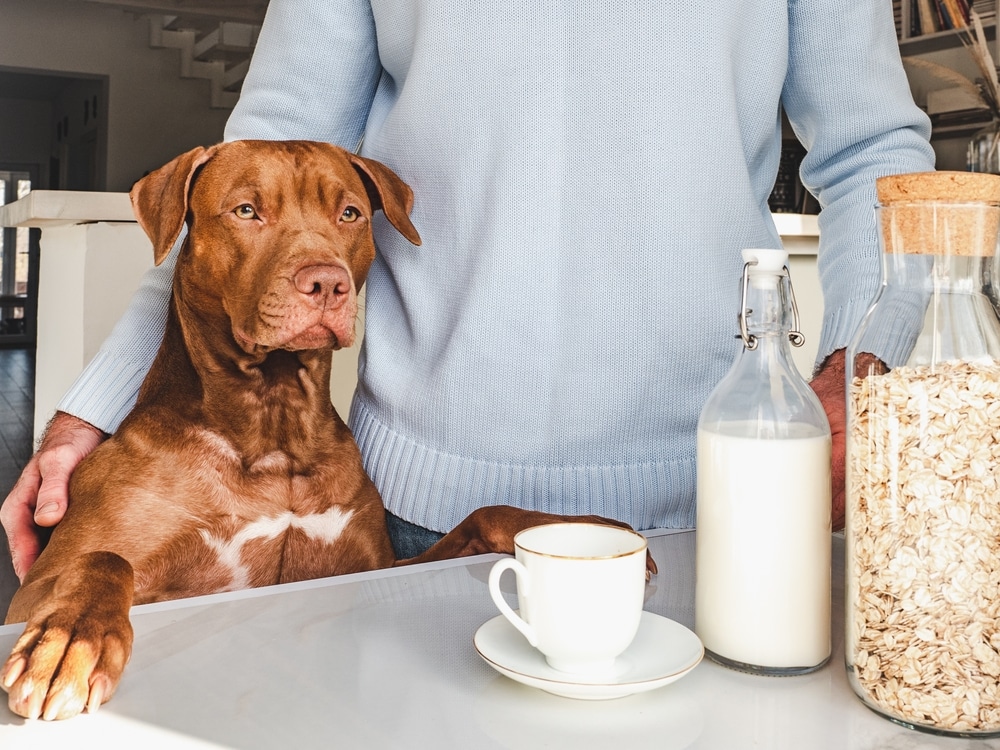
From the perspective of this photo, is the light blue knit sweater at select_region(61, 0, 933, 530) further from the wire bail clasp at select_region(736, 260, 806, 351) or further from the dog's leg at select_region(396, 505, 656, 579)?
the wire bail clasp at select_region(736, 260, 806, 351)

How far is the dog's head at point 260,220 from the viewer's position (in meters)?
1.20

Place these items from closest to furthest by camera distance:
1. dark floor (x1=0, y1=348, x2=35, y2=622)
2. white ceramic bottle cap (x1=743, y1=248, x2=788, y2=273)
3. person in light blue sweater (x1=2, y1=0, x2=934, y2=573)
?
white ceramic bottle cap (x1=743, y1=248, x2=788, y2=273), person in light blue sweater (x1=2, y1=0, x2=934, y2=573), dark floor (x1=0, y1=348, x2=35, y2=622)

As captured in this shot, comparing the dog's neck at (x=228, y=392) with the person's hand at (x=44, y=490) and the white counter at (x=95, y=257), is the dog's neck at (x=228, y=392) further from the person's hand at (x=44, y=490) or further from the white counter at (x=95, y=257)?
the white counter at (x=95, y=257)

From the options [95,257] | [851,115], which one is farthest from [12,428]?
[851,115]

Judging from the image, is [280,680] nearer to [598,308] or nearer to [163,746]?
[163,746]

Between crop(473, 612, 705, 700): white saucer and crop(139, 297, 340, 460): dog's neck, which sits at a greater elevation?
crop(139, 297, 340, 460): dog's neck

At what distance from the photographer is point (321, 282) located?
3.80 ft

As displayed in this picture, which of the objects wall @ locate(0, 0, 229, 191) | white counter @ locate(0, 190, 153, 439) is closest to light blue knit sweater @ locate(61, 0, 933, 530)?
white counter @ locate(0, 190, 153, 439)

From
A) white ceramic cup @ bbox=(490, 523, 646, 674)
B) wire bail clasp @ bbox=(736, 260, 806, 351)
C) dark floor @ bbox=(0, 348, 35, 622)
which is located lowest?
dark floor @ bbox=(0, 348, 35, 622)

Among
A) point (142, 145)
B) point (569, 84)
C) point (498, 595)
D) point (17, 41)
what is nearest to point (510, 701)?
point (498, 595)

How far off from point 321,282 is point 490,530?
346 millimetres

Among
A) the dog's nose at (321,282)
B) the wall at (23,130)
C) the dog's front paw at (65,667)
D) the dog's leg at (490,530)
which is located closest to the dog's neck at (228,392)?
the dog's nose at (321,282)

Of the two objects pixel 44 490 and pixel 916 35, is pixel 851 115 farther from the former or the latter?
pixel 916 35

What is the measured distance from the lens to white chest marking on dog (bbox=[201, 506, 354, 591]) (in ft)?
3.89
